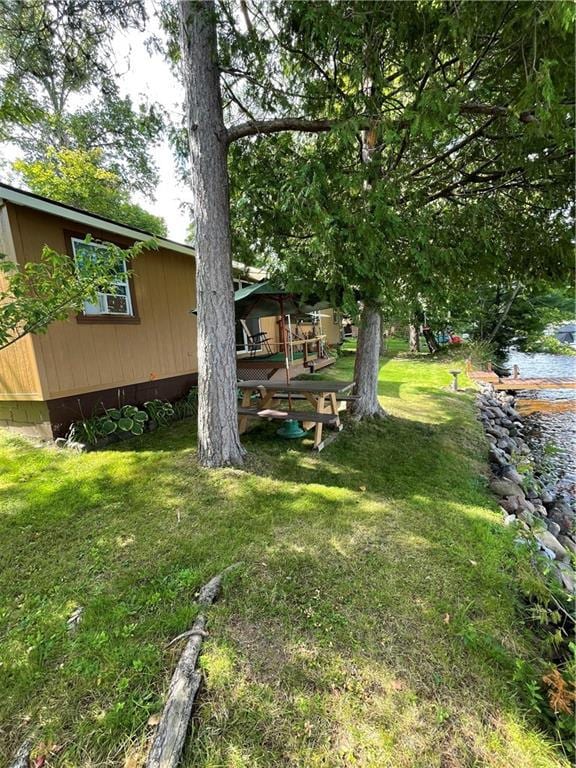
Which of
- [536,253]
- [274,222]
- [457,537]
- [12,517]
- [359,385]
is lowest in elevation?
[457,537]

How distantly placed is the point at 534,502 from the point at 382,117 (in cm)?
486

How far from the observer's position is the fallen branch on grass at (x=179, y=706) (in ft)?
5.00

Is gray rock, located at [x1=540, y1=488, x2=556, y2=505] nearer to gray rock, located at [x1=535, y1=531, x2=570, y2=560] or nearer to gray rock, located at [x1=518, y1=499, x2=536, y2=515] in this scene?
gray rock, located at [x1=518, y1=499, x2=536, y2=515]

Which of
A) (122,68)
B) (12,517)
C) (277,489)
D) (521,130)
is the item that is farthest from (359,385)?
(122,68)

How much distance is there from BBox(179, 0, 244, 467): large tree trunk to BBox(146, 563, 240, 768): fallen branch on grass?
2.42 meters

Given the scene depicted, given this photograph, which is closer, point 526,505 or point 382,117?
point 382,117

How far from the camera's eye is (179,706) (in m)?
1.71

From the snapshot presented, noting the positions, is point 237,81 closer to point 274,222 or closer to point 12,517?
point 274,222

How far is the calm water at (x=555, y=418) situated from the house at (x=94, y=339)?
22.3ft

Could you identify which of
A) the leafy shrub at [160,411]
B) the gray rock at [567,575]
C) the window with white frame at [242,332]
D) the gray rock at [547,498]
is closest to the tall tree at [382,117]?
the leafy shrub at [160,411]

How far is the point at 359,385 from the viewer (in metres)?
6.07

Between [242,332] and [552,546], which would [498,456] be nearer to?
[552,546]

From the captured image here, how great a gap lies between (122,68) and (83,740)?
716cm

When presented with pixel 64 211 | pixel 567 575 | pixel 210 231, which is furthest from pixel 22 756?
pixel 64 211
